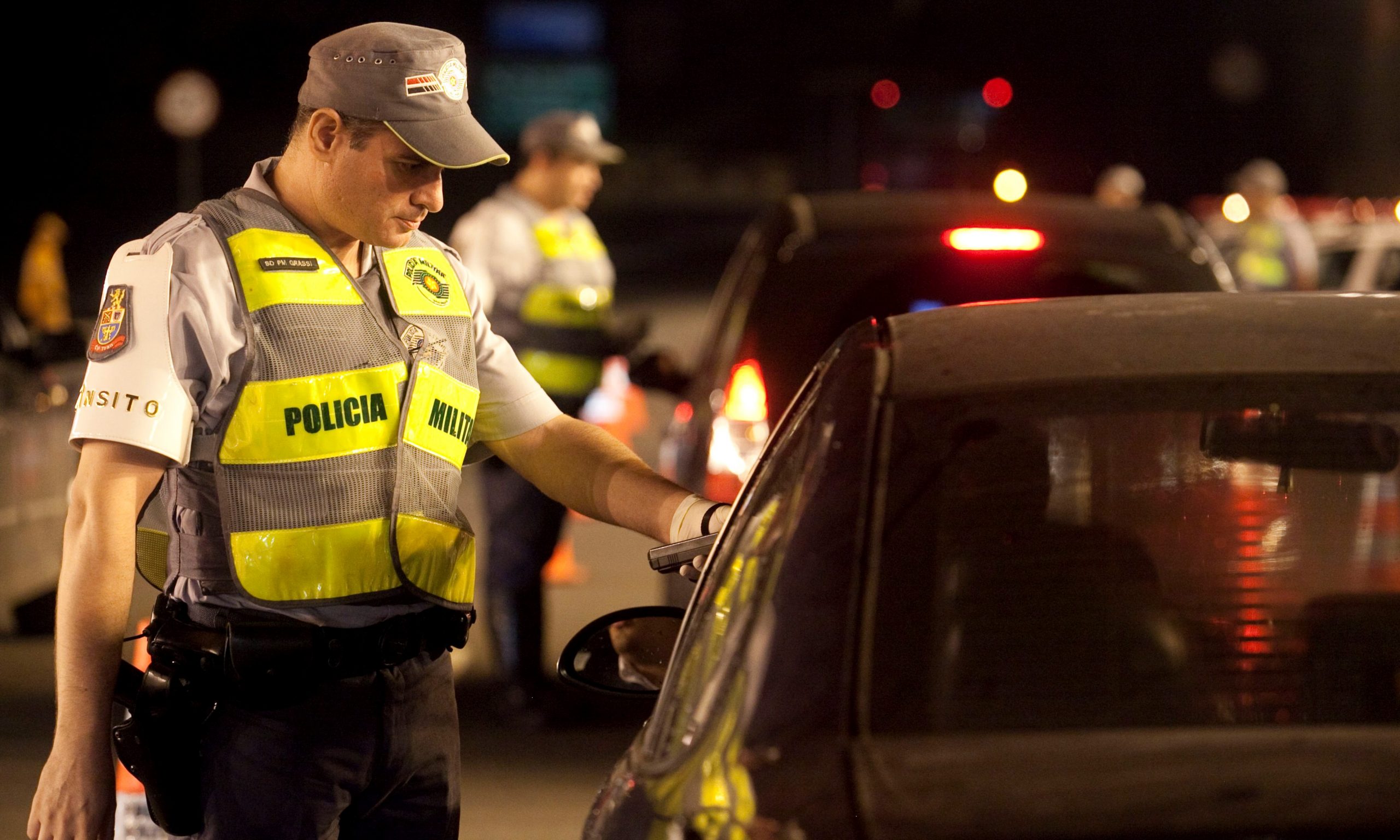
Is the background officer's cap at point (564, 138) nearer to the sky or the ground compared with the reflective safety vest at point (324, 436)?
nearer to the sky

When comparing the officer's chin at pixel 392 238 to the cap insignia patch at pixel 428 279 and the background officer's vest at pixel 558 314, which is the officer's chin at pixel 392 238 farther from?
the background officer's vest at pixel 558 314

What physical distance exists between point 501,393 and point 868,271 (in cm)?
256

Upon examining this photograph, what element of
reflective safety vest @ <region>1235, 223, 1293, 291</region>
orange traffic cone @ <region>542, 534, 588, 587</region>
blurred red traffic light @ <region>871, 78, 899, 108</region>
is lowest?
orange traffic cone @ <region>542, 534, 588, 587</region>

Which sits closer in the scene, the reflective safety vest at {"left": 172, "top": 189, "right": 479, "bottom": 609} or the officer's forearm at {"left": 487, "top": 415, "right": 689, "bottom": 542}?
the reflective safety vest at {"left": 172, "top": 189, "right": 479, "bottom": 609}

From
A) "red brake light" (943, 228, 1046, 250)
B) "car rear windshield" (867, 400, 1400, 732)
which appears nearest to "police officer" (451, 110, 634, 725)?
"red brake light" (943, 228, 1046, 250)

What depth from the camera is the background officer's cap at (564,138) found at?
717 centimetres

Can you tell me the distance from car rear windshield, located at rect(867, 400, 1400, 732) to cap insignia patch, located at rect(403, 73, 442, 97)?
3.63 feet

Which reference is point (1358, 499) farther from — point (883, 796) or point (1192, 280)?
point (1192, 280)

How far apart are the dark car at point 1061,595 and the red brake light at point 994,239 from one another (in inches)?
132

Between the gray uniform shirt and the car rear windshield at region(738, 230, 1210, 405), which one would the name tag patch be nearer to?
the gray uniform shirt

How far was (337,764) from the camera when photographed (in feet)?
9.72

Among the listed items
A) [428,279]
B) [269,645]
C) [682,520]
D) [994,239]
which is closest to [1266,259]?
[994,239]

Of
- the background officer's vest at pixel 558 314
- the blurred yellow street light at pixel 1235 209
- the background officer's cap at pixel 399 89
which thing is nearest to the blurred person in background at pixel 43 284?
the blurred yellow street light at pixel 1235 209

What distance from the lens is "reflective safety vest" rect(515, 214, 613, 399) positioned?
7.05m
